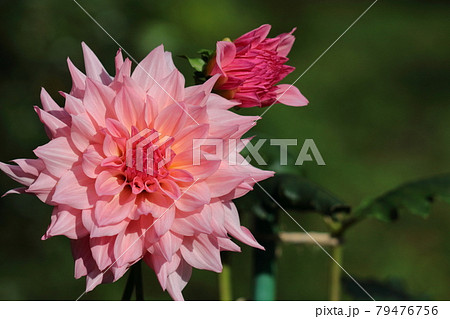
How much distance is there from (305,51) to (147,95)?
1899 millimetres

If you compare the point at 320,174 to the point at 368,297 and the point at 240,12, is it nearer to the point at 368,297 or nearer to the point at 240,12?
the point at 240,12

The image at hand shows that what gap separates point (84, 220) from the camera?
1.83ft

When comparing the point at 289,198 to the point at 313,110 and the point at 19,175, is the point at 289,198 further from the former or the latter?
the point at 313,110

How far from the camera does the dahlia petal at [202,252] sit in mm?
585

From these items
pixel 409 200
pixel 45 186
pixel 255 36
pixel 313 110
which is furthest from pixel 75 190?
pixel 313 110

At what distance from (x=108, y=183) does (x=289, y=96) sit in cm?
22

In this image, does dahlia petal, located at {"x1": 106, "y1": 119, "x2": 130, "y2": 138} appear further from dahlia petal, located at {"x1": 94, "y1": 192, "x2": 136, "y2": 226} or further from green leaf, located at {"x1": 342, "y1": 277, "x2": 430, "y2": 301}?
green leaf, located at {"x1": 342, "y1": 277, "x2": 430, "y2": 301}

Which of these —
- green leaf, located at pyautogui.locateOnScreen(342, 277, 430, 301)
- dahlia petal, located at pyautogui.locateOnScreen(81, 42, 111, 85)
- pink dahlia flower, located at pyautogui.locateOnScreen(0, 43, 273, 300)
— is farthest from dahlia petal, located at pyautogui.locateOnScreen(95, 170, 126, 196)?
green leaf, located at pyautogui.locateOnScreen(342, 277, 430, 301)

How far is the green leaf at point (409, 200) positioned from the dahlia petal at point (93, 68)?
36 centimetres

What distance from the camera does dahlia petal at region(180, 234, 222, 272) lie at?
0.58 m

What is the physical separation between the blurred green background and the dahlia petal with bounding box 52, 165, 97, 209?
41 cm

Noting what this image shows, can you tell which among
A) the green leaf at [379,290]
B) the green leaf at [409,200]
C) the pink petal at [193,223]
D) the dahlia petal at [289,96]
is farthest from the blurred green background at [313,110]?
the pink petal at [193,223]
